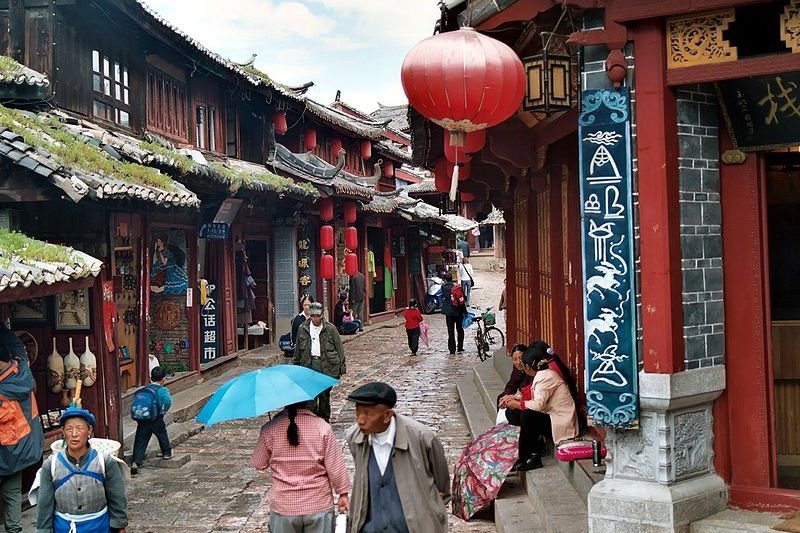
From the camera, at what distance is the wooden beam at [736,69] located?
18.1 feet

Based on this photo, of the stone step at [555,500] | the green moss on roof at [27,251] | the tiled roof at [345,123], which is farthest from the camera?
the tiled roof at [345,123]

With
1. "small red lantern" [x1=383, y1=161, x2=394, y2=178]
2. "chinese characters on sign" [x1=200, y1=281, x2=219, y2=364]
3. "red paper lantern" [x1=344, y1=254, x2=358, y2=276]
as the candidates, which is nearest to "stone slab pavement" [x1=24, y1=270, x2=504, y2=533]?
"chinese characters on sign" [x1=200, y1=281, x2=219, y2=364]

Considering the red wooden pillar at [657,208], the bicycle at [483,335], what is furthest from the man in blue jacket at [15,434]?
the bicycle at [483,335]

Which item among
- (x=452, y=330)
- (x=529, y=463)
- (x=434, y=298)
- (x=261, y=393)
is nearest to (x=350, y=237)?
(x=452, y=330)

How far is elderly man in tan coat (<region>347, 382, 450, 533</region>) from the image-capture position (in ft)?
15.8

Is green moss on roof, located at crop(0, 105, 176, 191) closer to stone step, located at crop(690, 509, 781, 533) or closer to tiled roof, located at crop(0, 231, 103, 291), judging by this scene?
tiled roof, located at crop(0, 231, 103, 291)

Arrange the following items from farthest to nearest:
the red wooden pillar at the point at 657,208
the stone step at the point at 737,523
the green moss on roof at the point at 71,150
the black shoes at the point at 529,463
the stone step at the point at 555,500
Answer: the green moss on roof at the point at 71,150, the black shoes at the point at 529,463, the stone step at the point at 555,500, the red wooden pillar at the point at 657,208, the stone step at the point at 737,523

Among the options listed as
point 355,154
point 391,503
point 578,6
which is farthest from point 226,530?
point 355,154

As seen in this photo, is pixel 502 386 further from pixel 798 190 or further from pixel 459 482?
pixel 798 190

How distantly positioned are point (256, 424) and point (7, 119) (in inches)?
236

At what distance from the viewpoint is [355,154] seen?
102ft

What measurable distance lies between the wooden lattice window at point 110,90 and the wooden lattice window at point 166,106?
802 mm

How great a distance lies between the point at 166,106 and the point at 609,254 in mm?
11555

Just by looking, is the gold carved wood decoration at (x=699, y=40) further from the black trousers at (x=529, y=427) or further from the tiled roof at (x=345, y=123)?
the tiled roof at (x=345, y=123)
